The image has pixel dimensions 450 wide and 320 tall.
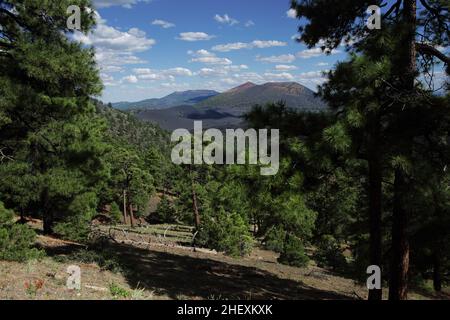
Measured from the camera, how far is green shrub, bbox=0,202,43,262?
446 inches

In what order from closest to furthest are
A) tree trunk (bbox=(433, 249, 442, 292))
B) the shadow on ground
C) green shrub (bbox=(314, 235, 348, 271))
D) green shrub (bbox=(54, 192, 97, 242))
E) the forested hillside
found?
the forested hillside → the shadow on ground → green shrub (bbox=(54, 192, 97, 242)) → tree trunk (bbox=(433, 249, 442, 292)) → green shrub (bbox=(314, 235, 348, 271))

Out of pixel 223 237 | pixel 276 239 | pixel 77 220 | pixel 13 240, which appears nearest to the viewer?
pixel 13 240

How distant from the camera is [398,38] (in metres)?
8.79

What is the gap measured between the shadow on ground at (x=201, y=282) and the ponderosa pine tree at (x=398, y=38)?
365 cm

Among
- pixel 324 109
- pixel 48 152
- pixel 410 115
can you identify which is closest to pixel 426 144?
pixel 410 115

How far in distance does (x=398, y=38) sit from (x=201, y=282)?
9327mm

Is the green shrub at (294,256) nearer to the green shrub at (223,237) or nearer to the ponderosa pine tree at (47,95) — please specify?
the green shrub at (223,237)

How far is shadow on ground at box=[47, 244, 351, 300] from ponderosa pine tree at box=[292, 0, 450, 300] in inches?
144

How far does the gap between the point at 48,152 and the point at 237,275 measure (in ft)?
27.5

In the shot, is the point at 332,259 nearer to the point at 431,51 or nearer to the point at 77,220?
the point at 77,220

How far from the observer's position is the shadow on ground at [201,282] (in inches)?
451

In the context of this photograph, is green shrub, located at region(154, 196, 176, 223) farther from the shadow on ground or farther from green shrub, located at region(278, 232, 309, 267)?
the shadow on ground

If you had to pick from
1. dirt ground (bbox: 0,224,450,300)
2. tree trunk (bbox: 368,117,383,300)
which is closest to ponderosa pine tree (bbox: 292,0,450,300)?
tree trunk (bbox: 368,117,383,300)

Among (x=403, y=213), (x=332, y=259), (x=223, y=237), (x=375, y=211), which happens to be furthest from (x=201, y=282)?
(x=332, y=259)
